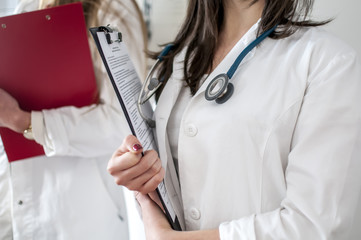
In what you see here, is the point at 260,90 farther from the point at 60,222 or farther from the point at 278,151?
the point at 60,222

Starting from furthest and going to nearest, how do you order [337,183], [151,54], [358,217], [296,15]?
[151,54] < [358,217] < [296,15] < [337,183]

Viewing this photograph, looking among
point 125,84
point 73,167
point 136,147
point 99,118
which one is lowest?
point 73,167

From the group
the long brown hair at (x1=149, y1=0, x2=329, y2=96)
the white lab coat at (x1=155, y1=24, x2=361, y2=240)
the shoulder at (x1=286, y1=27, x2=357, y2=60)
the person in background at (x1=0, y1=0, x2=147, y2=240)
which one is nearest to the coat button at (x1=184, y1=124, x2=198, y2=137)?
the white lab coat at (x1=155, y1=24, x2=361, y2=240)

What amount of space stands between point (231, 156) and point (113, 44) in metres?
0.34

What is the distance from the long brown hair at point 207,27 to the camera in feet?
2.50

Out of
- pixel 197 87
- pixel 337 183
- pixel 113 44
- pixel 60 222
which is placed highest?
pixel 113 44

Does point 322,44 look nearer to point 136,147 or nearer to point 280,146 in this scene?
point 280,146

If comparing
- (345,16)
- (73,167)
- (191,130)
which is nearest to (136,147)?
(191,130)

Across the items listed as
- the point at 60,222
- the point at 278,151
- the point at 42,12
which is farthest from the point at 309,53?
the point at 60,222

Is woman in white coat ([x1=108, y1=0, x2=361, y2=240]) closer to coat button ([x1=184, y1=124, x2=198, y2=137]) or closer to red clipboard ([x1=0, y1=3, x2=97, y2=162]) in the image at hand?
coat button ([x1=184, y1=124, x2=198, y2=137])

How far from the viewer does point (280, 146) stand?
687 mm

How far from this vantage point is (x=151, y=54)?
3.50ft

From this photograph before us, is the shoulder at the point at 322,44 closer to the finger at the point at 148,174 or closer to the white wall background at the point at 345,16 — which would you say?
the white wall background at the point at 345,16

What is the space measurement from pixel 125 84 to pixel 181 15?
0.91 m
